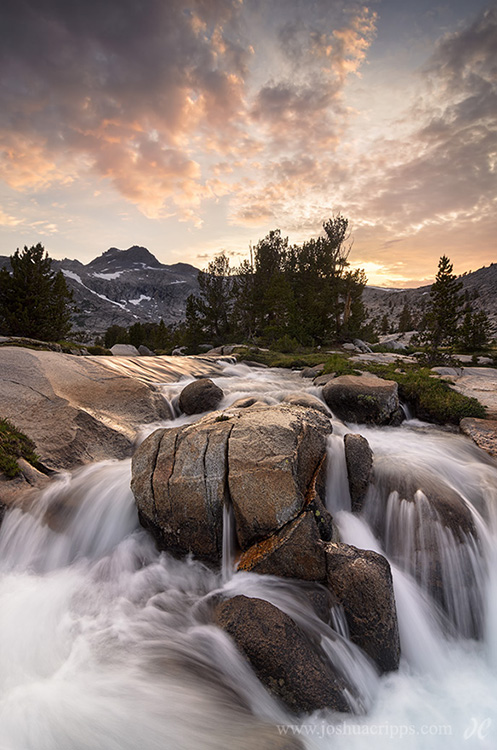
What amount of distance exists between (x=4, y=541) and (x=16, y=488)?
0.98m

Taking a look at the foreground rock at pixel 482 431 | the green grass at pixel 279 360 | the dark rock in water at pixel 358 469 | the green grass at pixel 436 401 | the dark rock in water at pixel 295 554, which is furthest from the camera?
the green grass at pixel 279 360

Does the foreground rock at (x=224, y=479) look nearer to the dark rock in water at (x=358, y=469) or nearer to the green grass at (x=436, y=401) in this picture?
the dark rock in water at (x=358, y=469)

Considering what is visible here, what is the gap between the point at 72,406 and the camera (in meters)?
8.84

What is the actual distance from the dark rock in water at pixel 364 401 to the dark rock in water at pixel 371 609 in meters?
7.16

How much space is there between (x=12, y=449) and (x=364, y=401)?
10231mm

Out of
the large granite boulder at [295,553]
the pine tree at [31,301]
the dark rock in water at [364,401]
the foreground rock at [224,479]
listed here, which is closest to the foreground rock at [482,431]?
the dark rock in water at [364,401]

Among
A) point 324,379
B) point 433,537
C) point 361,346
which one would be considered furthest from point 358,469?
point 361,346

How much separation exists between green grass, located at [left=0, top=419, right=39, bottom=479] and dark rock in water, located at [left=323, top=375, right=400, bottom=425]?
9412 millimetres

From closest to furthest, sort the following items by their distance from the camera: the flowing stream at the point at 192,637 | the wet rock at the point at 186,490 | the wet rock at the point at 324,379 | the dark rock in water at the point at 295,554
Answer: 1. the flowing stream at the point at 192,637
2. the dark rock in water at the point at 295,554
3. the wet rock at the point at 186,490
4. the wet rock at the point at 324,379

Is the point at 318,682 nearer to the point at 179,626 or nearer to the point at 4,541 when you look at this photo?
the point at 179,626

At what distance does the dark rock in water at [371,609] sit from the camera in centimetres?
395

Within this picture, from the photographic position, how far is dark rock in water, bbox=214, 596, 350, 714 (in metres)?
3.37

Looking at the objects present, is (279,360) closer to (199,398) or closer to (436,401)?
(199,398)

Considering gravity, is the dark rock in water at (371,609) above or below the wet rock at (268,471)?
below
